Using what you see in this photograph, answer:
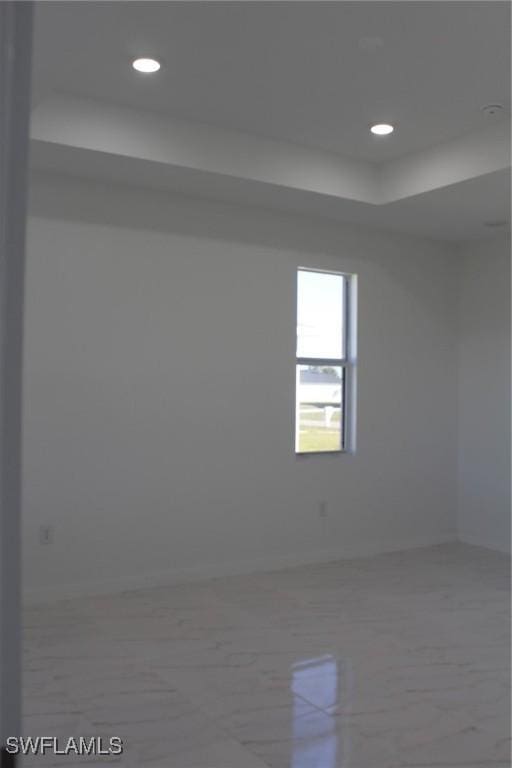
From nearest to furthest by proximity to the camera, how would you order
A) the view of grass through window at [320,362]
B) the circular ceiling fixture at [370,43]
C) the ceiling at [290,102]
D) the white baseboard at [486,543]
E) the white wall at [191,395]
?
the ceiling at [290,102] < the circular ceiling fixture at [370,43] < the white wall at [191,395] < the view of grass through window at [320,362] < the white baseboard at [486,543]

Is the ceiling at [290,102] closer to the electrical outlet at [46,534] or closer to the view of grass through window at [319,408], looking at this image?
the view of grass through window at [319,408]

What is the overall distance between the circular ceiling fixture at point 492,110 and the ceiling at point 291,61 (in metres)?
0.06

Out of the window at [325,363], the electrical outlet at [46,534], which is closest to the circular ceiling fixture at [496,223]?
the window at [325,363]

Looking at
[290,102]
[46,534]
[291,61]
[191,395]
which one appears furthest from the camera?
[191,395]

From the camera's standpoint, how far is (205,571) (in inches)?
193

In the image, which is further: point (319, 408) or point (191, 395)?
point (319, 408)

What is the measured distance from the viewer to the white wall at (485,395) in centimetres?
594

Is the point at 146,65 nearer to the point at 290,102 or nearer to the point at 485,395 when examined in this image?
the point at 290,102

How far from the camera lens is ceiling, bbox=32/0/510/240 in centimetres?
306

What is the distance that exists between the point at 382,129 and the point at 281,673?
3034 mm

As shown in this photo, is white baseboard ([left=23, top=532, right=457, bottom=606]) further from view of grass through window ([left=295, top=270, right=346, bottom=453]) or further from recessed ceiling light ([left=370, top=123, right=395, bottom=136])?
recessed ceiling light ([left=370, top=123, right=395, bottom=136])

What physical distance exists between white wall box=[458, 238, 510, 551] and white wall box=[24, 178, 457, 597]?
475 millimetres

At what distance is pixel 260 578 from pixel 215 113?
294cm

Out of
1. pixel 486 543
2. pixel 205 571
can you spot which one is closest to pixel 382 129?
pixel 205 571
